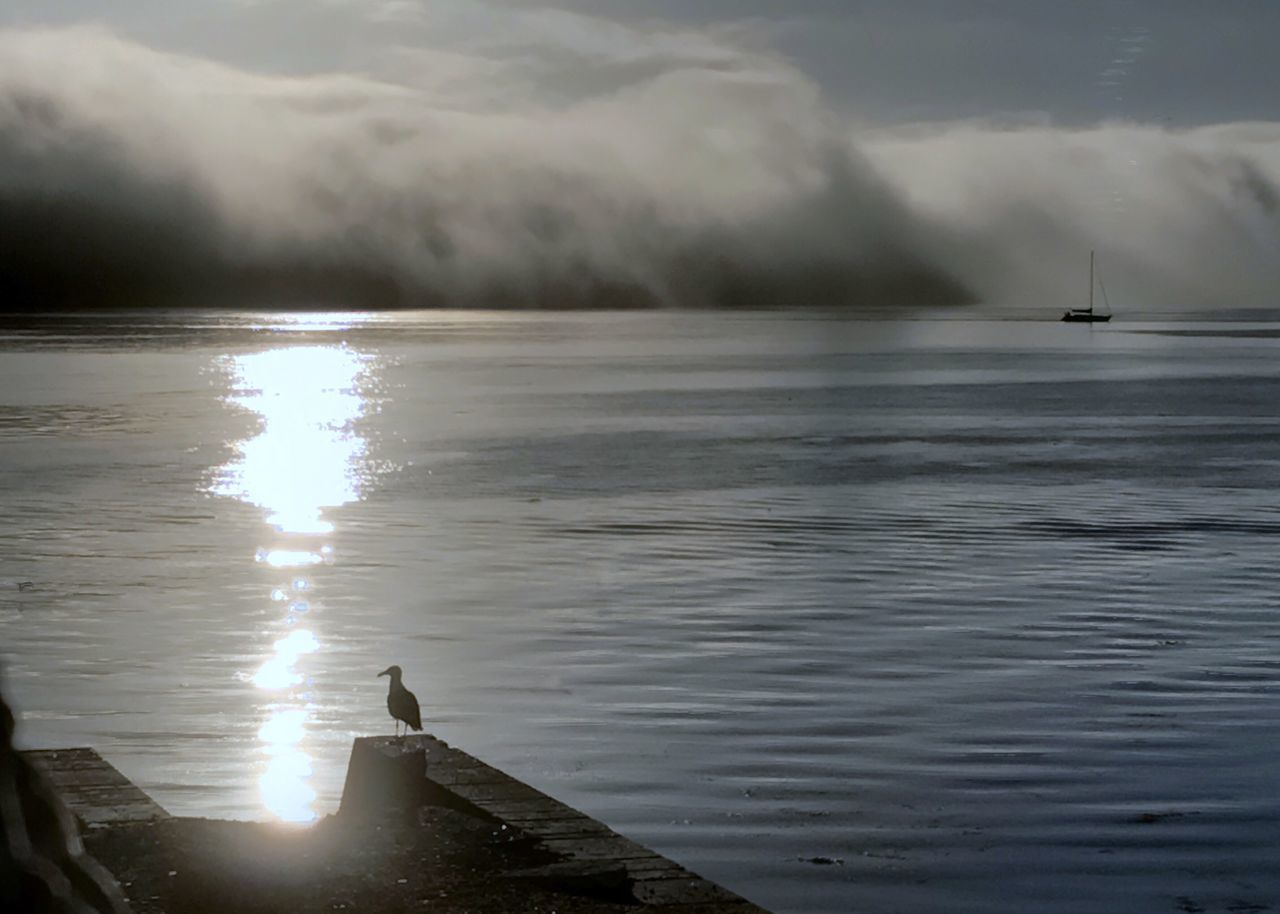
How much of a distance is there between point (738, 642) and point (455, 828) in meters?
8.38

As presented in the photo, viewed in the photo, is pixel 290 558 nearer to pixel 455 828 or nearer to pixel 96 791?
pixel 96 791

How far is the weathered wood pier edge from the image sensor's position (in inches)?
344

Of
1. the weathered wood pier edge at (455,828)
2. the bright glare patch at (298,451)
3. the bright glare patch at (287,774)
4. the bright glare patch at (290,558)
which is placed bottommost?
the bright glare patch at (287,774)

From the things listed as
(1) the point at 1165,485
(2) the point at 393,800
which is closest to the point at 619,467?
(1) the point at 1165,485

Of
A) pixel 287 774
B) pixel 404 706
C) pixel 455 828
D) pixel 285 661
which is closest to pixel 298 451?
pixel 285 661

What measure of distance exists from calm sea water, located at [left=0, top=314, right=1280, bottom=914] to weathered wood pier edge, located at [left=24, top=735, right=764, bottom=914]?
113 cm

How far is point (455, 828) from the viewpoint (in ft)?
32.8

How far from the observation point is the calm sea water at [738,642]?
11586mm

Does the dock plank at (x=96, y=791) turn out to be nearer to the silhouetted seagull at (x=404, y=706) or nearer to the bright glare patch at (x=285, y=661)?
the silhouetted seagull at (x=404, y=706)

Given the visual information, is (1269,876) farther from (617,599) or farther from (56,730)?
(617,599)

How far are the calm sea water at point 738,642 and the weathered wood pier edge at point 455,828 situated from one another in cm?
113

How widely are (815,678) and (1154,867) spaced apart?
5775 mm

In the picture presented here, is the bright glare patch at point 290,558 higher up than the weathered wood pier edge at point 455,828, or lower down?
higher up

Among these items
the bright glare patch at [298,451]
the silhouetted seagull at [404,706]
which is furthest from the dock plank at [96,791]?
the bright glare patch at [298,451]
